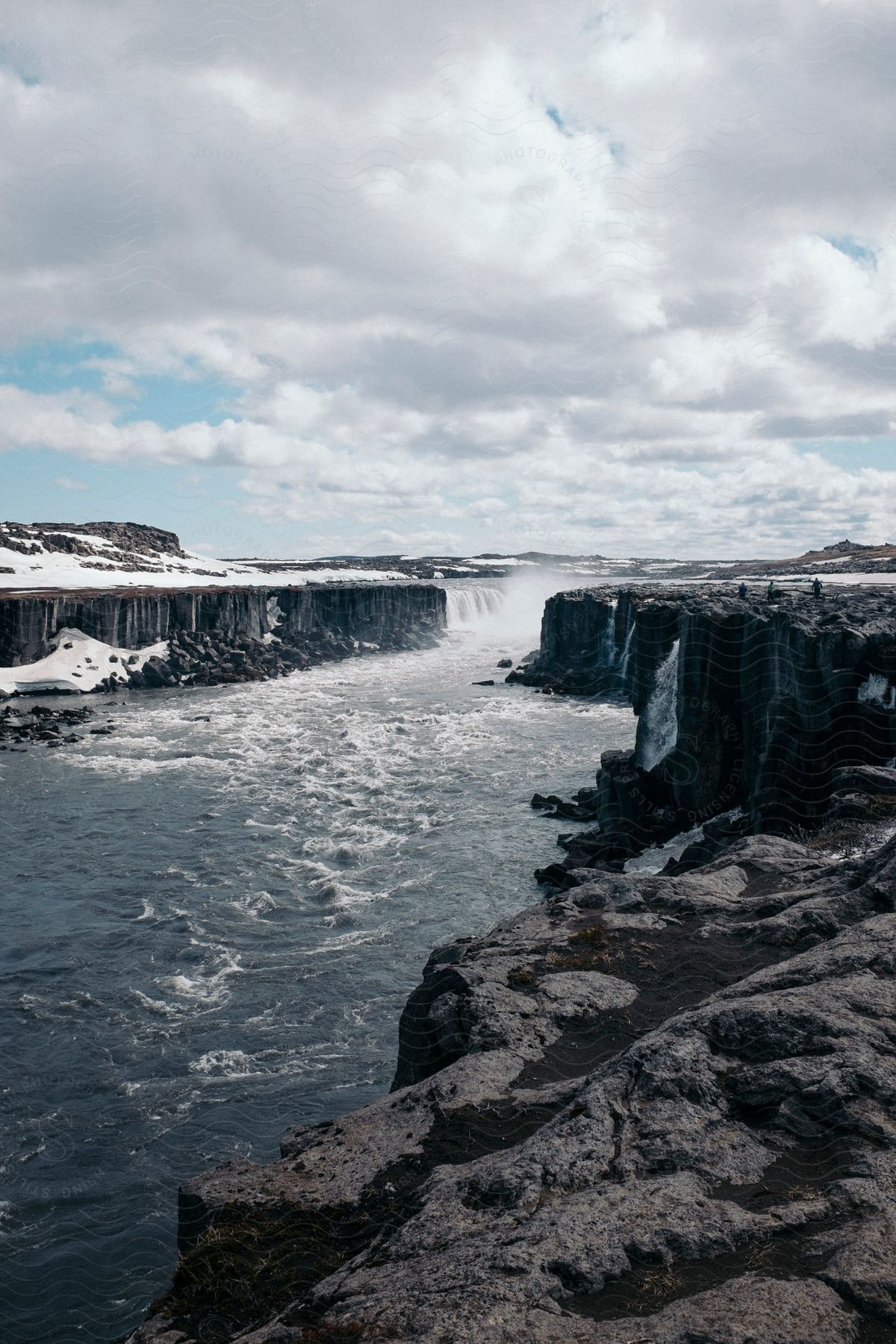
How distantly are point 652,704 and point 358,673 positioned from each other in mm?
39820

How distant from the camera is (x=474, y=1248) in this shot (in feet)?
15.8

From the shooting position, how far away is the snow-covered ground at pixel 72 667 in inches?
2018

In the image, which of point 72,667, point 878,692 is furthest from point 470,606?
point 878,692

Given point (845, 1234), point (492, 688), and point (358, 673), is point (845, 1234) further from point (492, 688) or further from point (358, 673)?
point (358, 673)

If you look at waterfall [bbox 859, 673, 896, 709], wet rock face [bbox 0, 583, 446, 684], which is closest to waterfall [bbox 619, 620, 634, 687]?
wet rock face [bbox 0, 583, 446, 684]

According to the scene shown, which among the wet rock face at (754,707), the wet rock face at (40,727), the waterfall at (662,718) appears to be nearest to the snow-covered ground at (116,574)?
the wet rock face at (40,727)

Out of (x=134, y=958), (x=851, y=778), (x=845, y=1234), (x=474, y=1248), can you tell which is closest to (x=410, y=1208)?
(x=474, y=1248)

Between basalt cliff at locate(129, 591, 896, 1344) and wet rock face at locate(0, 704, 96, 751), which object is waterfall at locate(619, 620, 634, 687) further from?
basalt cliff at locate(129, 591, 896, 1344)

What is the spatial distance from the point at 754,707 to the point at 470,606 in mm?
78565

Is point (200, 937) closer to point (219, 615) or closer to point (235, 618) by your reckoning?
point (219, 615)

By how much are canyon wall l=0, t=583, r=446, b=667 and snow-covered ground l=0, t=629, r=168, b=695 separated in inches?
23.5

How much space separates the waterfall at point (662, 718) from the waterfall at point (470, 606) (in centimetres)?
6775

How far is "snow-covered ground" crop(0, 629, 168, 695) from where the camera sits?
5125 centimetres

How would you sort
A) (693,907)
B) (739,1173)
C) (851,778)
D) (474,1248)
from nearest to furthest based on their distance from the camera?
(474,1248) → (739,1173) → (693,907) → (851,778)
